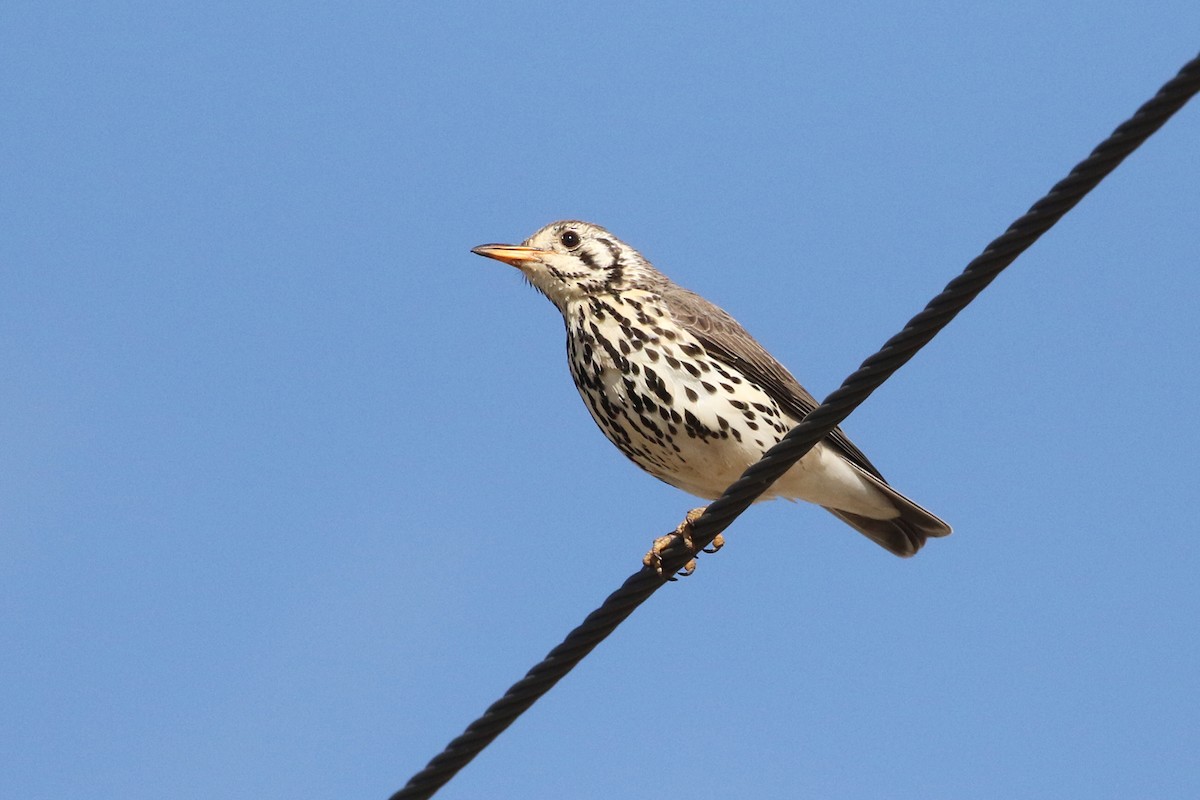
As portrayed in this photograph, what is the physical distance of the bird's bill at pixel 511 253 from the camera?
9.69m

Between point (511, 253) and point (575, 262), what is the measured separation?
44 centimetres

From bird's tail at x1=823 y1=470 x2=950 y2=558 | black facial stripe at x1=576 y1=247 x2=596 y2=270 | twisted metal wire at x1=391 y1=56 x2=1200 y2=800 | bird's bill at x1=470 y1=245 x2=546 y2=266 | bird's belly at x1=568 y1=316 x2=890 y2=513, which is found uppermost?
bird's tail at x1=823 y1=470 x2=950 y2=558

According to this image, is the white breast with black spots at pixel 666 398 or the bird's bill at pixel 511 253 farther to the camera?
the bird's bill at pixel 511 253

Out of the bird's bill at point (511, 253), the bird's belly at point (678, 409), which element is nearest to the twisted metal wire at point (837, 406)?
the bird's belly at point (678, 409)

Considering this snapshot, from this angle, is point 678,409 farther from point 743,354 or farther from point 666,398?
point 743,354

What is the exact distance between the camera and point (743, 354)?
910 centimetres

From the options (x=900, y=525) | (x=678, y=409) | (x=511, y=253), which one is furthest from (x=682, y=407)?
(x=900, y=525)

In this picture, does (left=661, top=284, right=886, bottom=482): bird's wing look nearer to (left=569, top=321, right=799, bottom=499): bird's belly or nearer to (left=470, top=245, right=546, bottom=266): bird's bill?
(left=569, top=321, right=799, bottom=499): bird's belly

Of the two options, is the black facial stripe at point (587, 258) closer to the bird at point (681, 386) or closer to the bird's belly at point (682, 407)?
the bird at point (681, 386)

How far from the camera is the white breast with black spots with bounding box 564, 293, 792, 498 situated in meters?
8.66

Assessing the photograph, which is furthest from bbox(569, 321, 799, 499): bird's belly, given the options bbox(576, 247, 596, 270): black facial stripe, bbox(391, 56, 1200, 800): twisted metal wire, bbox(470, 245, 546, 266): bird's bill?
bbox(391, 56, 1200, 800): twisted metal wire

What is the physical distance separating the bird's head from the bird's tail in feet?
5.85

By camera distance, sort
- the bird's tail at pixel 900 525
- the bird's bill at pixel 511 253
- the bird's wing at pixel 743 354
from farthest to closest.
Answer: the bird's bill at pixel 511 253 < the bird's tail at pixel 900 525 < the bird's wing at pixel 743 354

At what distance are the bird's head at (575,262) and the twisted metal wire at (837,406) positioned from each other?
2993 millimetres
